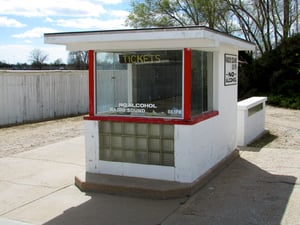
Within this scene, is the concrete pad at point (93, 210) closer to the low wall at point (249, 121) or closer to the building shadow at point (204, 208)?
the building shadow at point (204, 208)

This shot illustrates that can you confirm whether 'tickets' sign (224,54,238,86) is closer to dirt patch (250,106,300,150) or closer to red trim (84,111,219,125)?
red trim (84,111,219,125)

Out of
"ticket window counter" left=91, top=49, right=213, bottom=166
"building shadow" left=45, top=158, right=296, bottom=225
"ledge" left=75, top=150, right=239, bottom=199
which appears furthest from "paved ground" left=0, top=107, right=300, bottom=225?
"ticket window counter" left=91, top=49, right=213, bottom=166

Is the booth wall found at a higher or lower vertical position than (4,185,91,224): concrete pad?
higher

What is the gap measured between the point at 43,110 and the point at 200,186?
1203 centimetres

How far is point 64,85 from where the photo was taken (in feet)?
61.0

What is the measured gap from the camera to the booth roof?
5801 mm

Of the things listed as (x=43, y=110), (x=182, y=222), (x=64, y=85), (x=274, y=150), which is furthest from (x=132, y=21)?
(x=182, y=222)

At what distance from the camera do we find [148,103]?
670 centimetres

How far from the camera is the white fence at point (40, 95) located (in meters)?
15.5

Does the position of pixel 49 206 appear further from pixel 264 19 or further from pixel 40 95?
pixel 264 19

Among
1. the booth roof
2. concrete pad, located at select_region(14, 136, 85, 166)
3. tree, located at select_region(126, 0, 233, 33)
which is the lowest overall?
concrete pad, located at select_region(14, 136, 85, 166)

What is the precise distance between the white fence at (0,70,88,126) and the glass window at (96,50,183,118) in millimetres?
9449

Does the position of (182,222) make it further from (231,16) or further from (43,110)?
(231,16)

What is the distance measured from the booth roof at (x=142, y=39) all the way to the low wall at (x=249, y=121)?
3675 millimetres
